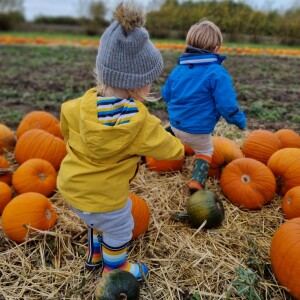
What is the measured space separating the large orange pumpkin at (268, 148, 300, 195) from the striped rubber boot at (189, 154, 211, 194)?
75 centimetres

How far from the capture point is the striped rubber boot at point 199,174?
3.97 m

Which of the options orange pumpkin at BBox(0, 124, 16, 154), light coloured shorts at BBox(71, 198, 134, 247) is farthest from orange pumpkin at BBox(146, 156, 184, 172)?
orange pumpkin at BBox(0, 124, 16, 154)

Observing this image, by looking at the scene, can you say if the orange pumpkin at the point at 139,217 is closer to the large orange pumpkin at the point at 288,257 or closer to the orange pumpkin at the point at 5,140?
the large orange pumpkin at the point at 288,257

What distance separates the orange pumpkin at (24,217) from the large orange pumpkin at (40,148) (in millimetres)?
1017

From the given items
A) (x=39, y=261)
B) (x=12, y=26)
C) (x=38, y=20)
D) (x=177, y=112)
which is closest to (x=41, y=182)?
(x=39, y=261)

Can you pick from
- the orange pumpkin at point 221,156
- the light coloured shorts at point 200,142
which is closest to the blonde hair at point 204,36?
the light coloured shorts at point 200,142

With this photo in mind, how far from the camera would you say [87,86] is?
933 centimetres

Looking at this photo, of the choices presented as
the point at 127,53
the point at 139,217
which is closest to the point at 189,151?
the point at 139,217

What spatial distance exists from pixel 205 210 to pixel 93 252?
3.75 feet

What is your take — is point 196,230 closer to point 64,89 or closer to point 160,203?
point 160,203

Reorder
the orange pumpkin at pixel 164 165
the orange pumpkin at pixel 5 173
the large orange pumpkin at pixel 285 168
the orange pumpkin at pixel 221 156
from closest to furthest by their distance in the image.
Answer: the large orange pumpkin at pixel 285 168, the orange pumpkin at pixel 5 173, the orange pumpkin at pixel 221 156, the orange pumpkin at pixel 164 165

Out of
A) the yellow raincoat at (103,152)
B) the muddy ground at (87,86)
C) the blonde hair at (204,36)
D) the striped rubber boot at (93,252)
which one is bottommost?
the muddy ground at (87,86)

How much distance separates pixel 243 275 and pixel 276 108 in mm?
5280

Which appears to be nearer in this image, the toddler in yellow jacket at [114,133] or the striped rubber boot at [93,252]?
the toddler in yellow jacket at [114,133]
